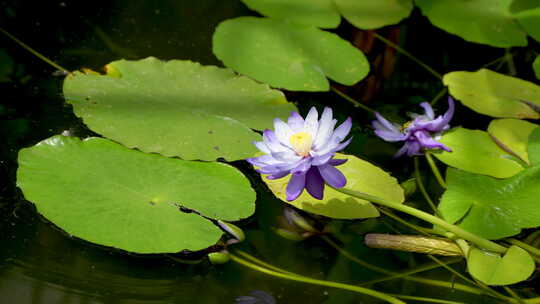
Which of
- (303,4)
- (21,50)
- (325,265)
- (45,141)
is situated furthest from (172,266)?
(303,4)

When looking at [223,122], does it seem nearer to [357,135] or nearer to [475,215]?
[357,135]

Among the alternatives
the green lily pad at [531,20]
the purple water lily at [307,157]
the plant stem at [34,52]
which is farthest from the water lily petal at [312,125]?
the green lily pad at [531,20]

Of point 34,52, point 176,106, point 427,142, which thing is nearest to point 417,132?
point 427,142

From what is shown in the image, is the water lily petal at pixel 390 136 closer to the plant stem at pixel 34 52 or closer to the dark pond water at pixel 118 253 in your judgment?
the dark pond water at pixel 118 253

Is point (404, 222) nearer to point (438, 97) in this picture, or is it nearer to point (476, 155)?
point (476, 155)

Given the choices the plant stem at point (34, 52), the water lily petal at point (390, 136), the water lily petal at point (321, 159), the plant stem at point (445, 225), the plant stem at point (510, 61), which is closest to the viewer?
the water lily petal at point (321, 159)
